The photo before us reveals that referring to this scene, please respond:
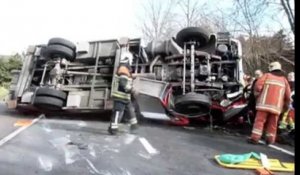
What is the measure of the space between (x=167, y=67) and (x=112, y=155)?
4.36 m

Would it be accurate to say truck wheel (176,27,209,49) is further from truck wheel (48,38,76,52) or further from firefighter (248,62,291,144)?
truck wheel (48,38,76,52)

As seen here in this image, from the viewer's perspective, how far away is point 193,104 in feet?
27.4

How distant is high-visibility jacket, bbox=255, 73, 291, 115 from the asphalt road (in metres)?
0.69

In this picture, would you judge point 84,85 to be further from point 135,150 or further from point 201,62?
point 135,150

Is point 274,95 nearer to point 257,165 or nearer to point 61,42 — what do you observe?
point 257,165

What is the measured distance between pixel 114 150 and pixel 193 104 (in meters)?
2.72

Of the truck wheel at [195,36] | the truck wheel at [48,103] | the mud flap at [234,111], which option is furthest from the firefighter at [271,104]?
the truck wheel at [48,103]

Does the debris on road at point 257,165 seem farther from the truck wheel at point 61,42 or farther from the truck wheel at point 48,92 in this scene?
the truck wheel at point 61,42

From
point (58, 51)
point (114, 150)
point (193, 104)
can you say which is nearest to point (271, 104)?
point (193, 104)

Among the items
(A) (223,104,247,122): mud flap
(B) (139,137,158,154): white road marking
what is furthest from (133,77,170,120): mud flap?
(B) (139,137,158,154): white road marking

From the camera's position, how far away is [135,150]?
613 centimetres

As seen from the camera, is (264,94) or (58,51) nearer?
(264,94)

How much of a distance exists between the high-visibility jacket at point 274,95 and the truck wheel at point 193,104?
1332mm

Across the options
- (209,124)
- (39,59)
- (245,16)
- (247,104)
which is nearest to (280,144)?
(247,104)
